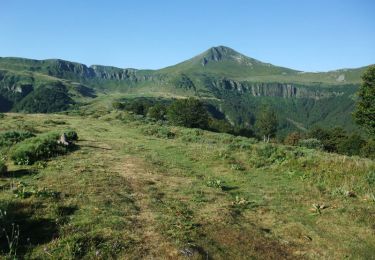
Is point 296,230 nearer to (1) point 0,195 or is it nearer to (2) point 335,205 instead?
(2) point 335,205

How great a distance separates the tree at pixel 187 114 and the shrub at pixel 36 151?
7698 cm

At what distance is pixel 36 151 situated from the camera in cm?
2075

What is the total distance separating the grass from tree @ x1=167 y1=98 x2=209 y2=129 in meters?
78.6

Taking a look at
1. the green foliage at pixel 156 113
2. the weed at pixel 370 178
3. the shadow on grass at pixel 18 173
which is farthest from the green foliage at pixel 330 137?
the shadow on grass at pixel 18 173

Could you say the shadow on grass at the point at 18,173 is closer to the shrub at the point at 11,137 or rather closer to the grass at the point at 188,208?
the grass at the point at 188,208

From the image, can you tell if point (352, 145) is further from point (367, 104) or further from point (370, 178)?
point (370, 178)

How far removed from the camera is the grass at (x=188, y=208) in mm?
10320

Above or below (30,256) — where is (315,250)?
below

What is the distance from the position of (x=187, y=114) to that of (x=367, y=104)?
5826 cm

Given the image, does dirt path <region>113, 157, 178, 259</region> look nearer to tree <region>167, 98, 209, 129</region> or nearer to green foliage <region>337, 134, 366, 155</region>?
tree <region>167, 98, 209, 129</region>

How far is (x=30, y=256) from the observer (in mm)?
9117

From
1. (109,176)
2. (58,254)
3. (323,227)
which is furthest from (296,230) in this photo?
(109,176)

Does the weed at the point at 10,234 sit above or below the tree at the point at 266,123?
above

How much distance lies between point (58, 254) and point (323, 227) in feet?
29.1
